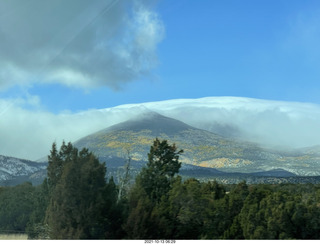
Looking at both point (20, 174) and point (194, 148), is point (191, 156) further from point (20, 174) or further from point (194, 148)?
point (20, 174)

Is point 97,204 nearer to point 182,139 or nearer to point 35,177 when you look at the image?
point 35,177

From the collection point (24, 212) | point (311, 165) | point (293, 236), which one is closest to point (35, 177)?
point (24, 212)

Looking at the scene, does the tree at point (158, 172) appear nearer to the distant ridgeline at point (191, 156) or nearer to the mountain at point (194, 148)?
the distant ridgeline at point (191, 156)

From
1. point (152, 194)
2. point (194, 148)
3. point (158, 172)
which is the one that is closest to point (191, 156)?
point (194, 148)

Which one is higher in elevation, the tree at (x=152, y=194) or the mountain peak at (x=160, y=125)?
the mountain peak at (x=160, y=125)

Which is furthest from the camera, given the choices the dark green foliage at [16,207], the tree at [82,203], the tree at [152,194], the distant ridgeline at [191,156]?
the distant ridgeline at [191,156]

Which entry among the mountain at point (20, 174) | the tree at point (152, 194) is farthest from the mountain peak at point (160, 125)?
the tree at point (152, 194)
